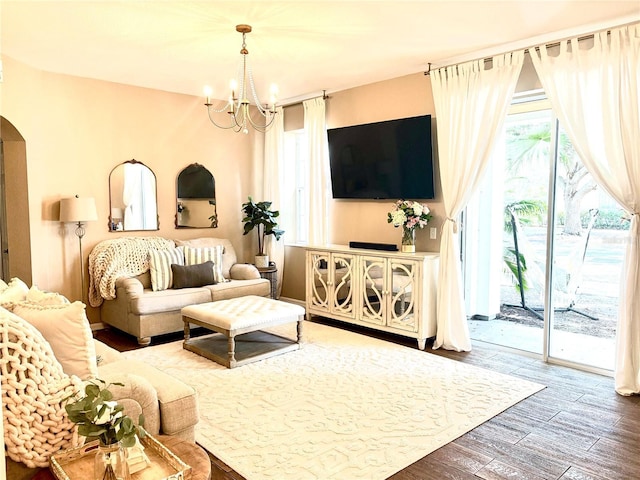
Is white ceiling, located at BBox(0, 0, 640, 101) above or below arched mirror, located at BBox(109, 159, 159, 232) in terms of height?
above

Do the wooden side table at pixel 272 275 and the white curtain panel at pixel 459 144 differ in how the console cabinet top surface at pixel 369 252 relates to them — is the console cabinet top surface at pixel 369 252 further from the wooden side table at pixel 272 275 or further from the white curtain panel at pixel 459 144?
the wooden side table at pixel 272 275

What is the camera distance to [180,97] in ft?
19.9

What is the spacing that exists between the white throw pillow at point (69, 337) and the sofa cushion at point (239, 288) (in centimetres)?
317

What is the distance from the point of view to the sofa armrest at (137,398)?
2.20m

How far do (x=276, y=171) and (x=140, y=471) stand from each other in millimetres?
5192

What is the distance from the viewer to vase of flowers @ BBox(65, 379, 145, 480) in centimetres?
154

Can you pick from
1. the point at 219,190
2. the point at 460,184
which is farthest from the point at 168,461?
the point at 219,190

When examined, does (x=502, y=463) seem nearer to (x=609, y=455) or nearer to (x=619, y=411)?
(x=609, y=455)

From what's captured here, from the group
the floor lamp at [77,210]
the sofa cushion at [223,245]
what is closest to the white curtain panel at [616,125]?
the sofa cushion at [223,245]

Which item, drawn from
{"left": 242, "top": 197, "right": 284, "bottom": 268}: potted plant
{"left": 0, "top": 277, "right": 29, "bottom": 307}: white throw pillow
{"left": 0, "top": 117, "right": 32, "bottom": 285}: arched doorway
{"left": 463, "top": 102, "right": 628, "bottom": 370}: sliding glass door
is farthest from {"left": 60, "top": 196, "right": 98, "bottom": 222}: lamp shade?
{"left": 463, "top": 102, "right": 628, "bottom": 370}: sliding glass door

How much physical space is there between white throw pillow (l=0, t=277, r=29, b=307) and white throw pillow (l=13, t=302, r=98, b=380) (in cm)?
42

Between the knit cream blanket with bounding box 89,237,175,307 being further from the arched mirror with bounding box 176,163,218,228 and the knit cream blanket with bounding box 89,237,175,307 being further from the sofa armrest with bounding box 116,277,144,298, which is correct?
the arched mirror with bounding box 176,163,218,228

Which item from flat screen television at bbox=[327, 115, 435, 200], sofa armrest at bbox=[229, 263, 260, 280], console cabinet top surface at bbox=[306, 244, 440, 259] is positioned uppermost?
flat screen television at bbox=[327, 115, 435, 200]

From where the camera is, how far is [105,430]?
60.8 inches
